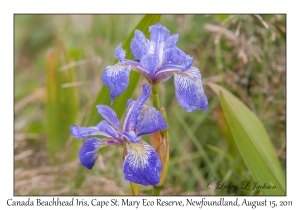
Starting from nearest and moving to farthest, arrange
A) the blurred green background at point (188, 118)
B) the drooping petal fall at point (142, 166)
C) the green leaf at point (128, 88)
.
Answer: the drooping petal fall at point (142, 166)
the green leaf at point (128, 88)
the blurred green background at point (188, 118)

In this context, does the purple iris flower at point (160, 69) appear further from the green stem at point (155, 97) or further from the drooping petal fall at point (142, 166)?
the drooping petal fall at point (142, 166)

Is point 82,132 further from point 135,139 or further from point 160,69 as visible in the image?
point 160,69

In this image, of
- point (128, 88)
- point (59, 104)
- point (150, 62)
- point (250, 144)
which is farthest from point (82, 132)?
point (59, 104)

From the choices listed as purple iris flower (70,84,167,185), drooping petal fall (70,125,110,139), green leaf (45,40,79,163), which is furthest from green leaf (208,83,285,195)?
green leaf (45,40,79,163)

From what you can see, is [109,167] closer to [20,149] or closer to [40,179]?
[40,179]

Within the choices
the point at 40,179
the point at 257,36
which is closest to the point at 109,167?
the point at 40,179

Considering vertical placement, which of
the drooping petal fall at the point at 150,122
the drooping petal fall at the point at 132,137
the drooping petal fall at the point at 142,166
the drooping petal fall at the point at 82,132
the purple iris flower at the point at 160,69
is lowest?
the drooping petal fall at the point at 142,166

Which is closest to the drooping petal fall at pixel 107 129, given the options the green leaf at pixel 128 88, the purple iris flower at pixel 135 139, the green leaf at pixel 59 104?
the purple iris flower at pixel 135 139
